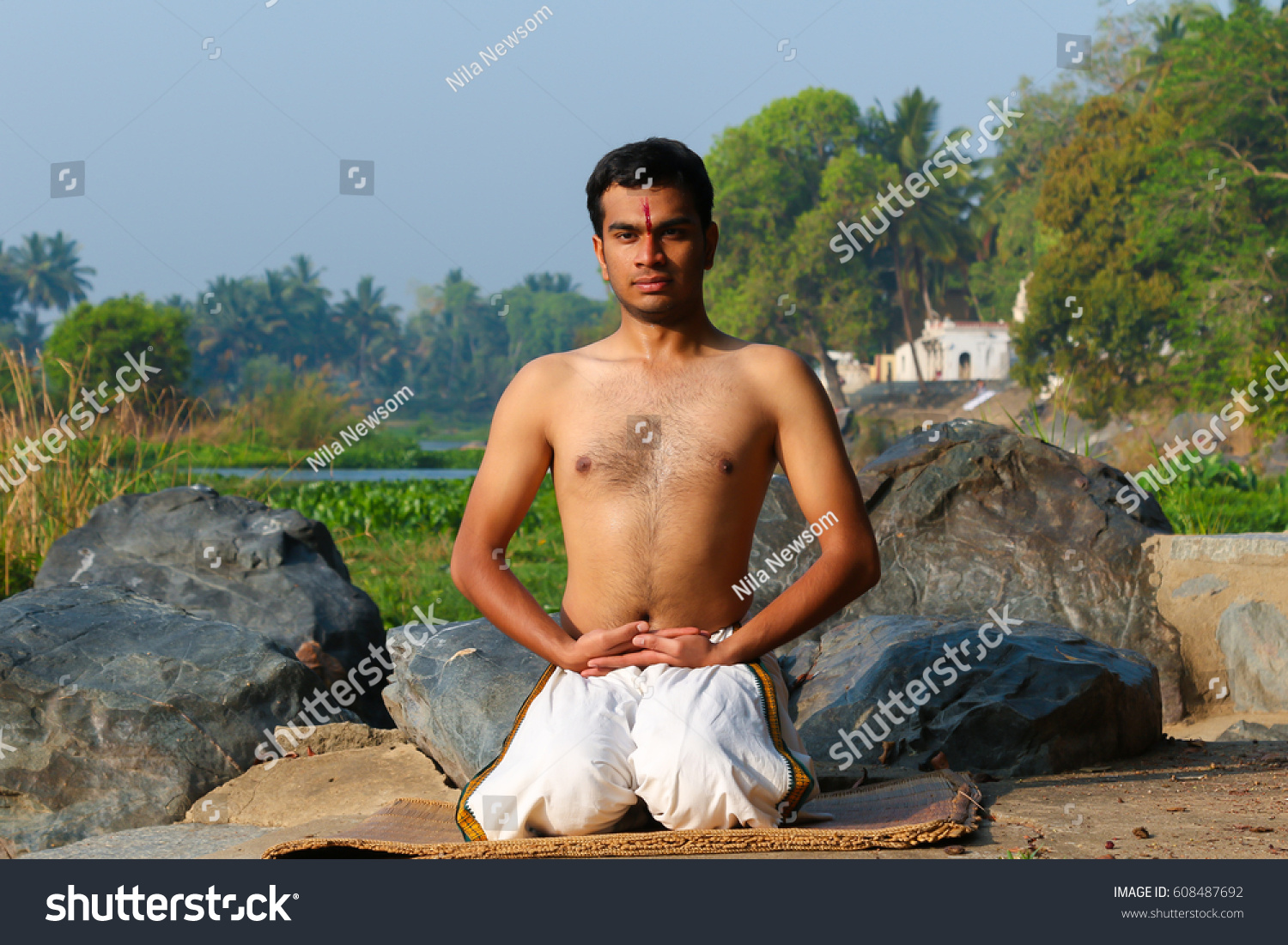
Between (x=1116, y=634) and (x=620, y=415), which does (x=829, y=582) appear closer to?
(x=620, y=415)

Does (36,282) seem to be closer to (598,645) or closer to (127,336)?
(127,336)

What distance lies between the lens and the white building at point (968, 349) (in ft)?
136

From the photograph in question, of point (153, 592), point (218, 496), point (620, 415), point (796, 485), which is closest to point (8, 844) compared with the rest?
point (153, 592)

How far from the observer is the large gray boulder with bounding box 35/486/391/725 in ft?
18.9

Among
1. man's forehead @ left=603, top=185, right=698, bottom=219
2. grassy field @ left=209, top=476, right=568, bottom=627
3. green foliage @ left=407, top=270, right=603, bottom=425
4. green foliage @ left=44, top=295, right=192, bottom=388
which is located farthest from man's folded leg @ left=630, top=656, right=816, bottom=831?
green foliage @ left=407, top=270, right=603, bottom=425

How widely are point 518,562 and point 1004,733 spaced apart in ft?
28.6

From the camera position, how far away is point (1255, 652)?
5.54m

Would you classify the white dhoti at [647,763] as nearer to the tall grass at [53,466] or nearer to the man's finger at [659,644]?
the man's finger at [659,644]

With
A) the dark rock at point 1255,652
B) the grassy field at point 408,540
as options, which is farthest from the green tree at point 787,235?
the dark rock at point 1255,652

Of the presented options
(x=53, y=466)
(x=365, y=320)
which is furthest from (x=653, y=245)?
(x=365, y=320)

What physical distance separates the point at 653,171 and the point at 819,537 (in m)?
0.96

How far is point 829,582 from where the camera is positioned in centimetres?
275

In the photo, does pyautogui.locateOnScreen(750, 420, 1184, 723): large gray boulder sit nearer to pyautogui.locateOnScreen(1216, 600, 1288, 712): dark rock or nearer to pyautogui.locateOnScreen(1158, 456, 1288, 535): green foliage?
pyautogui.locateOnScreen(1216, 600, 1288, 712): dark rock

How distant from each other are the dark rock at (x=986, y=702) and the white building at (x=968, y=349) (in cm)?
3803
